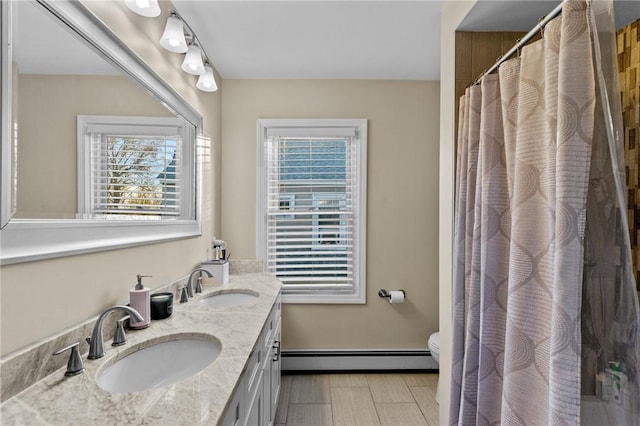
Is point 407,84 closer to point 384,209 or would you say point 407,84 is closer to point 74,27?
point 384,209

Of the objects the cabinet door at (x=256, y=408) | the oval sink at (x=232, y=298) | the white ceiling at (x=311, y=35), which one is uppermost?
the white ceiling at (x=311, y=35)

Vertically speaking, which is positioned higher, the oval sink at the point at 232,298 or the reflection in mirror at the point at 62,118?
the reflection in mirror at the point at 62,118

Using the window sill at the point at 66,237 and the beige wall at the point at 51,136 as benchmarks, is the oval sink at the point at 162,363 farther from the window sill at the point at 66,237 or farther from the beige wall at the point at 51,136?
the beige wall at the point at 51,136

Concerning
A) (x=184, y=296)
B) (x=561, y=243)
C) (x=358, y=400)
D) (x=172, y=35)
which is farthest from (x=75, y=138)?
(x=358, y=400)

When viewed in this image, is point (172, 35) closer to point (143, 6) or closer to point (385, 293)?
point (143, 6)

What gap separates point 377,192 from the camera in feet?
9.18

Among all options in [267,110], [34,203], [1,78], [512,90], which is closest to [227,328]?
[34,203]

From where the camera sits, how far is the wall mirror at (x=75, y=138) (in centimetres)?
87

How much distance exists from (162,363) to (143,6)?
148 cm

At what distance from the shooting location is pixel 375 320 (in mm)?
2805

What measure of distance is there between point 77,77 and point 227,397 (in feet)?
3.80

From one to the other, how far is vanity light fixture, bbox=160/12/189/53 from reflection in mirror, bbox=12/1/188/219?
→ 1.05 feet

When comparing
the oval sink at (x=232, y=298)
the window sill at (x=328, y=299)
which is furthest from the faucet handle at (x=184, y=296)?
the window sill at (x=328, y=299)

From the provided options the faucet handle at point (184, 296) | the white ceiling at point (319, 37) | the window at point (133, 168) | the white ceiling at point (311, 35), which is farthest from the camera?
the white ceiling at point (319, 37)
